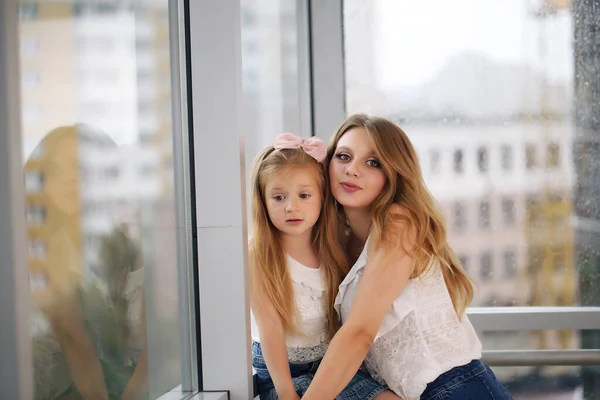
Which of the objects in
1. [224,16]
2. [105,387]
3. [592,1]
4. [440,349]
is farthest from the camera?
[592,1]

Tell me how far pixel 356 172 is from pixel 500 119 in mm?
897

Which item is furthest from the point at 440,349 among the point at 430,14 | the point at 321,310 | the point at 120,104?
the point at 430,14

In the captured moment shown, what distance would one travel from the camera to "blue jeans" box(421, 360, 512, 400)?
1426mm

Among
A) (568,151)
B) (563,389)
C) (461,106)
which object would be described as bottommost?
(563,389)

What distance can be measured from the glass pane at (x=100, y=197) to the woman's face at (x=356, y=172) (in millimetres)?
411

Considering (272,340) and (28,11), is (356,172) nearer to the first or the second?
(272,340)

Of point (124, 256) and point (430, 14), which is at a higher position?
point (430, 14)

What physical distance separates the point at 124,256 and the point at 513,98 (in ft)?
5.02

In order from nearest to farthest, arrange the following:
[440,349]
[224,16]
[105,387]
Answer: [105,387] → [224,16] → [440,349]

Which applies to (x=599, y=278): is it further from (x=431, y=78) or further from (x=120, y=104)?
(x=120, y=104)

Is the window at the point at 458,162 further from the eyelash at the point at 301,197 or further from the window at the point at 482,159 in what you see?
the eyelash at the point at 301,197

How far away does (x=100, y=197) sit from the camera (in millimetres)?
940

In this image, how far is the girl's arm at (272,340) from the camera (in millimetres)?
1390

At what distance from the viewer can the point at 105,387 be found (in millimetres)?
976
